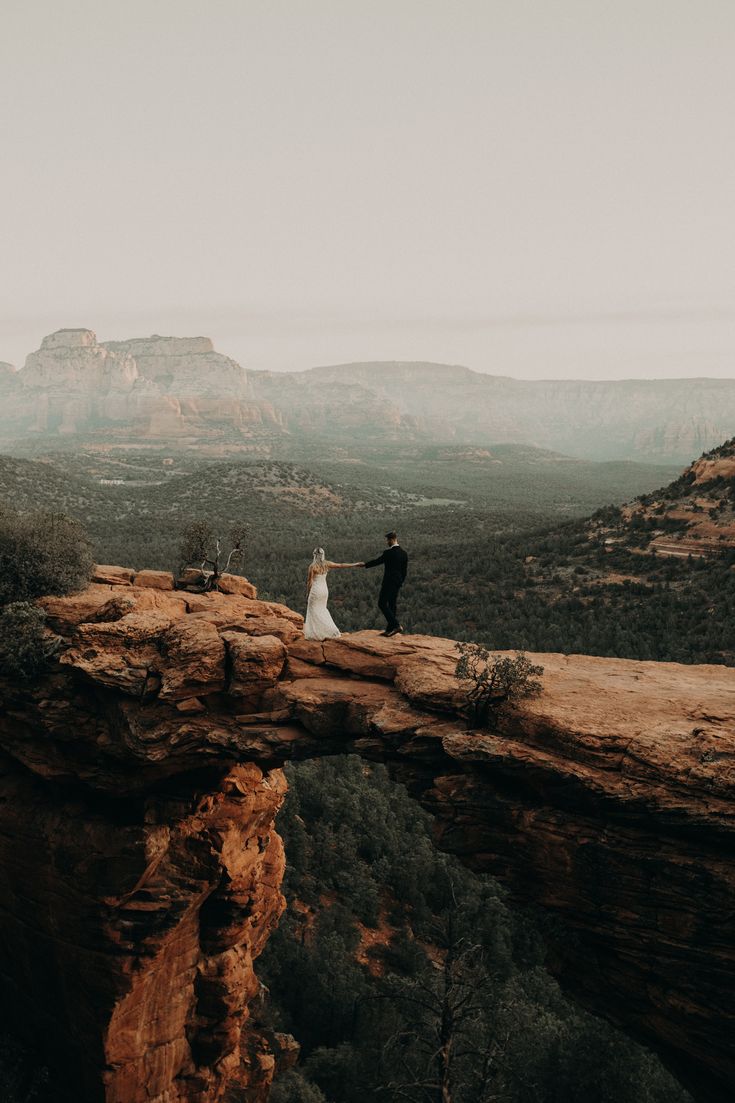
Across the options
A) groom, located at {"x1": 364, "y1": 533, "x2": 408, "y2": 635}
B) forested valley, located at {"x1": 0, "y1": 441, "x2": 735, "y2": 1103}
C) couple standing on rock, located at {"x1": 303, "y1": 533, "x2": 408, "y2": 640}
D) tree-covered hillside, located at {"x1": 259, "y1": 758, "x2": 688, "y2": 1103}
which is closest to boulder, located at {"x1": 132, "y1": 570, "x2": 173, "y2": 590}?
couple standing on rock, located at {"x1": 303, "y1": 533, "x2": 408, "y2": 640}

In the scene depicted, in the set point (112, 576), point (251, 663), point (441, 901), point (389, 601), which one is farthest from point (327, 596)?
point (441, 901)

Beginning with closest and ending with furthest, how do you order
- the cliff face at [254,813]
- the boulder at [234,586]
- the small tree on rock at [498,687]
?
the cliff face at [254,813], the small tree on rock at [498,687], the boulder at [234,586]

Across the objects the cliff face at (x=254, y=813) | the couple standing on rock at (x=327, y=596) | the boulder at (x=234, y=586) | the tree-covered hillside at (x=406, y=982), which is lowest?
the tree-covered hillside at (x=406, y=982)

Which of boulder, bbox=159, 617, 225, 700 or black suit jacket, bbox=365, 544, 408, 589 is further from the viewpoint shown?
black suit jacket, bbox=365, 544, 408, 589

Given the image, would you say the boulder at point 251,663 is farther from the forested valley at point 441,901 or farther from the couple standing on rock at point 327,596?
the forested valley at point 441,901

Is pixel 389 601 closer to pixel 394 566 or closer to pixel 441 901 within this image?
pixel 394 566

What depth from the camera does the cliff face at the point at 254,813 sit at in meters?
9.03

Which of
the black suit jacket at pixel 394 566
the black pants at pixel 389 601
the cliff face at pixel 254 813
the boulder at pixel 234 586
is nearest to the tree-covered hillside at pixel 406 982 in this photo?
the cliff face at pixel 254 813

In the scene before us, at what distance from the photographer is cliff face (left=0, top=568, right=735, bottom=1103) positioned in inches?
356

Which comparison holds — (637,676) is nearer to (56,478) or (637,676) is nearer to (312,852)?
(312,852)

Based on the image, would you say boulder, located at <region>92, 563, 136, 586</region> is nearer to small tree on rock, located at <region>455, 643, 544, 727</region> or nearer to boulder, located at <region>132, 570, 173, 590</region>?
boulder, located at <region>132, 570, 173, 590</region>

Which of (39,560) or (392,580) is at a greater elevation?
(392,580)

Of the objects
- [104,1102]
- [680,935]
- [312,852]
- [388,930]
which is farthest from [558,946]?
[312,852]

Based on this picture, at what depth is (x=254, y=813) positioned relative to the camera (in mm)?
15227
